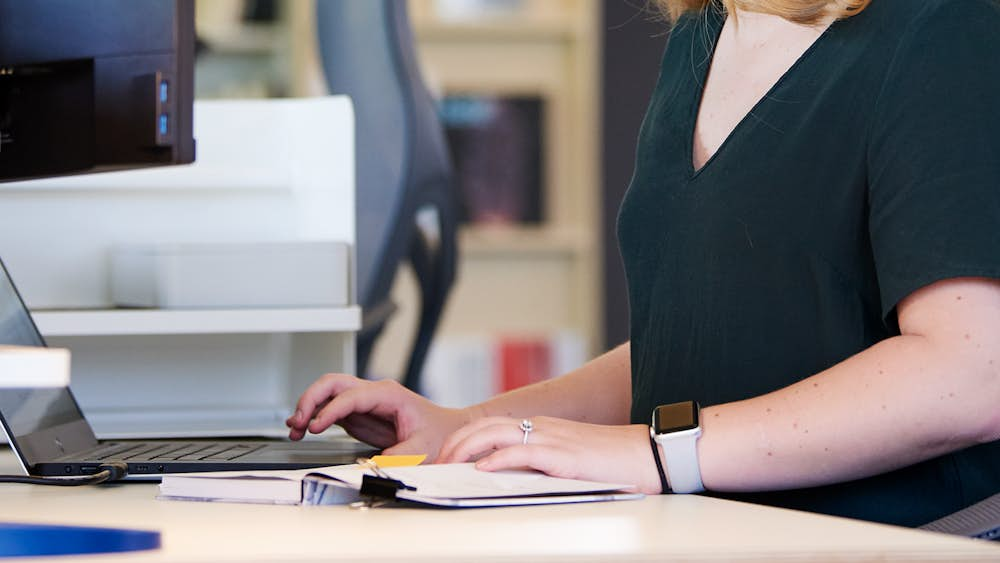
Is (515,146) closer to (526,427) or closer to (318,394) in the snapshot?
(318,394)

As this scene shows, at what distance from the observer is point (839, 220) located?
41.2 inches

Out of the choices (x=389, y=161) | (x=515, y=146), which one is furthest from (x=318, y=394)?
(x=515, y=146)

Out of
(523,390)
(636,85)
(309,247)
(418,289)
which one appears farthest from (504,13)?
(523,390)

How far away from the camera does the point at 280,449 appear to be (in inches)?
48.1

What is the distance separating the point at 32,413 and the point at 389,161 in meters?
1.84

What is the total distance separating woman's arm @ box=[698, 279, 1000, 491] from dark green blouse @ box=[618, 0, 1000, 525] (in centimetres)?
4

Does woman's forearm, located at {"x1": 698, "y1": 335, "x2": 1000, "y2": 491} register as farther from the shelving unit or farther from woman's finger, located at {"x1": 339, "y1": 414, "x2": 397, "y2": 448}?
the shelving unit

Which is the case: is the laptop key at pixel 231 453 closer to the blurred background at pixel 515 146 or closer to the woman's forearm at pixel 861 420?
the woman's forearm at pixel 861 420

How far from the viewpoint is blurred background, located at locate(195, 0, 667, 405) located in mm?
4191

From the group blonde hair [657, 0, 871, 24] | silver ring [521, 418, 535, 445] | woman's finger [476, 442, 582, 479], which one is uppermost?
blonde hair [657, 0, 871, 24]

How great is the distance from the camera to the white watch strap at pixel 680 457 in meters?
0.93

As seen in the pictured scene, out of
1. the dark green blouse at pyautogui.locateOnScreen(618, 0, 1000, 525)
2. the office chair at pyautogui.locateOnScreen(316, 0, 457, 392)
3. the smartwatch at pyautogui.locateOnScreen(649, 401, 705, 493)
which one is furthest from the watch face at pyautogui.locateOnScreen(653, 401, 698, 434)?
the office chair at pyautogui.locateOnScreen(316, 0, 457, 392)

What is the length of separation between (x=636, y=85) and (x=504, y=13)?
489 millimetres

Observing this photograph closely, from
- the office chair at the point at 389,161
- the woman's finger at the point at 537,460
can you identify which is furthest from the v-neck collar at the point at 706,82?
the office chair at the point at 389,161
